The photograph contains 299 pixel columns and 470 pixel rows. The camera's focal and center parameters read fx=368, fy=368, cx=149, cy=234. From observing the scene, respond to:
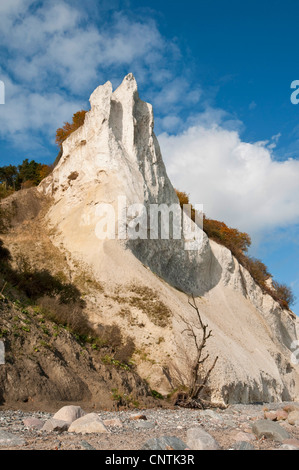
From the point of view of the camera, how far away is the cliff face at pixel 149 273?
1552cm

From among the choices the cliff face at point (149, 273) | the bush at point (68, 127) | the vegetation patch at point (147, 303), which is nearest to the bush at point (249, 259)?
the cliff face at point (149, 273)

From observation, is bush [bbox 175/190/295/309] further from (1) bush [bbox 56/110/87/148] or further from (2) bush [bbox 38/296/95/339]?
(2) bush [bbox 38/296/95/339]

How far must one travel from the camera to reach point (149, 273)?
744 inches

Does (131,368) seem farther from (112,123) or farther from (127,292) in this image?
(112,123)

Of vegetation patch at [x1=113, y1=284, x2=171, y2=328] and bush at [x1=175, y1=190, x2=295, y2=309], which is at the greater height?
bush at [x1=175, y1=190, x2=295, y2=309]

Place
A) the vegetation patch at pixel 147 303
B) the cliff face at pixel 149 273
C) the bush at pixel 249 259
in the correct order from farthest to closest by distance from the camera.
Result: the bush at pixel 249 259
the vegetation patch at pixel 147 303
the cliff face at pixel 149 273

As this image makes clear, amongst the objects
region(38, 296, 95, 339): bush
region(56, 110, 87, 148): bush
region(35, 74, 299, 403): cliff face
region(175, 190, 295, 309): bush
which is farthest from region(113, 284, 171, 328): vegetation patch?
region(56, 110, 87, 148): bush

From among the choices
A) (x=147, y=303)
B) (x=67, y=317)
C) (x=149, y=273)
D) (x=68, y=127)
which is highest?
(x=68, y=127)

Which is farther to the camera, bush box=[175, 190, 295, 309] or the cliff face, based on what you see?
bush box=[175, 190, 295, 309]

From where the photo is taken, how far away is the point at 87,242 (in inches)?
756

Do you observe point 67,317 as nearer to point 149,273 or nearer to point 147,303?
point 147,303

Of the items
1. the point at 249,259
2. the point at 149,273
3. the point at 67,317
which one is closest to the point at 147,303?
the point at 149,273

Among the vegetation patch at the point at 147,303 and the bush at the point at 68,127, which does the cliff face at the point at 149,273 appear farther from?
the bush at the point at 68,127

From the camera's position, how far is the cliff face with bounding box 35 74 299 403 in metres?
15.5
